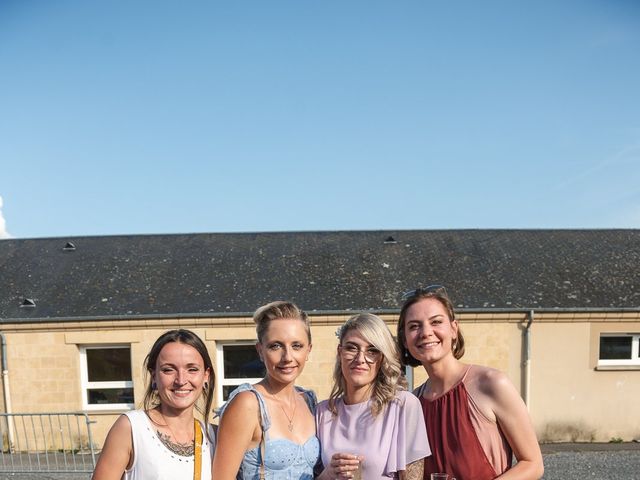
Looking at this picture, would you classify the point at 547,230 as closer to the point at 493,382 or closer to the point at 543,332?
the point at 543,332

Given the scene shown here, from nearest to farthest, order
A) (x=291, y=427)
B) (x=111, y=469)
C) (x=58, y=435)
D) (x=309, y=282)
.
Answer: (x=111, y=469), (x=291, y=427), (x=58, y=435), (x=309, y=282)

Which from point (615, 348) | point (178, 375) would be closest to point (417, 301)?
point (178, 375)

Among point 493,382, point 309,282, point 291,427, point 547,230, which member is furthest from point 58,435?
point 547,230

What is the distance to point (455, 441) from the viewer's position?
2.17m

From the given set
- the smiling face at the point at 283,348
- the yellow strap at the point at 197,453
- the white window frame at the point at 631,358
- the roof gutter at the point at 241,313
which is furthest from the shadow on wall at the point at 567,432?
the yellow strap at the point at 197,453

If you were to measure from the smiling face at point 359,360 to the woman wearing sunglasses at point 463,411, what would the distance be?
273 mm

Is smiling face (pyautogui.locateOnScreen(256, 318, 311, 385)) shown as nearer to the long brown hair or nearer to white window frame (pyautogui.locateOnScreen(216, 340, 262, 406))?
the long brown hair

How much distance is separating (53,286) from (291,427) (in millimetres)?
10460

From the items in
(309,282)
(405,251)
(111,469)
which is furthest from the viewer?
(405,251)

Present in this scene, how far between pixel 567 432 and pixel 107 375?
34.0 ft

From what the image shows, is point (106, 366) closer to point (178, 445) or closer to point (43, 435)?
point (43, 435)

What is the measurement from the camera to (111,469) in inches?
75.4

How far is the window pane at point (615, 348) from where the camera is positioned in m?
9.72

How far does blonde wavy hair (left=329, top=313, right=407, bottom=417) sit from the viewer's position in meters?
2.17
